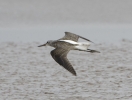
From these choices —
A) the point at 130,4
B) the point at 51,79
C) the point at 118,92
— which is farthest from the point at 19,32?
the point at 118,92

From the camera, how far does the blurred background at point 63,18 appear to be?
16250 millimetres

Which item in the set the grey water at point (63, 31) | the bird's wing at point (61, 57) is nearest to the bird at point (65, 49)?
the bird's wing at point (61, 57)

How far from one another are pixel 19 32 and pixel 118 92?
7134mm

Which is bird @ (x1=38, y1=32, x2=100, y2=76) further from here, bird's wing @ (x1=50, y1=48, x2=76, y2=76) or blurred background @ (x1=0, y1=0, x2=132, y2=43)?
blurred background @ (x1=0, y1=0, x2=132, y2=43)

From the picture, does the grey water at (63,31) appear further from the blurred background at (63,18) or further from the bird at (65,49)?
the bird at (65,49)

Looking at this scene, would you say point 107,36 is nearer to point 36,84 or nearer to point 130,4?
point 130,4

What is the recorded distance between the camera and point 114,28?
1681cm

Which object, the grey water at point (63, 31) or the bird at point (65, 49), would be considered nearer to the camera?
the bird at point (65, 49)

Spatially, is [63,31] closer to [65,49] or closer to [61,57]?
[65,49]

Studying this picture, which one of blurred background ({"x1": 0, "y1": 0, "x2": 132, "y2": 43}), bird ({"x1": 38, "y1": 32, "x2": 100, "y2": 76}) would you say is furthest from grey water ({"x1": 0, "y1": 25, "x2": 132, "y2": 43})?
bird ({"x1": 38, "y1": 32, "x2": 100, "y2": 76})

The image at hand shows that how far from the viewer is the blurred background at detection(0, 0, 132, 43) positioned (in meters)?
16.2

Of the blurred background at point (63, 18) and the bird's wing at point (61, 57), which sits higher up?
the blurred background at point (63, 18)

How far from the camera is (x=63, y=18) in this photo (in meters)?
17.1

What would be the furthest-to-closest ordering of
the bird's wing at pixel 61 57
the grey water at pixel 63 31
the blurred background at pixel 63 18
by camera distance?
the blurred background at pixel 63 18, the grey water at pixel 63 31, the bird's wing at pixel 61 57
